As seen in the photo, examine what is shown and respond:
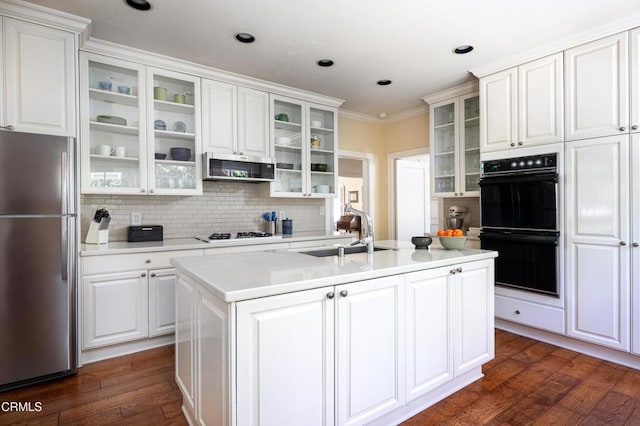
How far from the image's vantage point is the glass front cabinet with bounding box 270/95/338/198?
4008mm

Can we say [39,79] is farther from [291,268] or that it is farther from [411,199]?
[411,199]

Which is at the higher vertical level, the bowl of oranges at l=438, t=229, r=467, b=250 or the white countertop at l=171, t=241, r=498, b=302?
the bowl of oranges at l=438, t=229, r=467, b=250

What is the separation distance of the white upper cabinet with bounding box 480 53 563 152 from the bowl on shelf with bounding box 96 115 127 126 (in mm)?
3464

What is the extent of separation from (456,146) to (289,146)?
→ 1.97 m

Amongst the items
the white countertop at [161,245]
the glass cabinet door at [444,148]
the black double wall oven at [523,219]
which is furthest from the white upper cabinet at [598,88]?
the white countertop at [161,245]

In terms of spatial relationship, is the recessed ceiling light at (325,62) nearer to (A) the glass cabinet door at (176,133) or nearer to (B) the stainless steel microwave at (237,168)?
(B) the stainless steel microwave at (237,168)

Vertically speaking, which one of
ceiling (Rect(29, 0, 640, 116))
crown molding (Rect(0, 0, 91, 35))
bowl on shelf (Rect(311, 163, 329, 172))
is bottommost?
bowl on shelf (Rect(311, 163, 329, 172))

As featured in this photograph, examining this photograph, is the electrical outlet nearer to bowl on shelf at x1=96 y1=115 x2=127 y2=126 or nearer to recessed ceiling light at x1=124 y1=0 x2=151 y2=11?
bowl on shelf at x1=96 y1=115 x2=127 y2=126

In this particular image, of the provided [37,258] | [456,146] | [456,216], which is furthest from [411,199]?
[37,258]

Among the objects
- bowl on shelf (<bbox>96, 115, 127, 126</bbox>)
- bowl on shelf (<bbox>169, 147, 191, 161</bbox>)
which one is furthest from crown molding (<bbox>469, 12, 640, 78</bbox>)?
bowl on shelf (<bbox>96, 115, 127, 126</bbox>)

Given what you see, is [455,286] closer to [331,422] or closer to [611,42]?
[331,422]

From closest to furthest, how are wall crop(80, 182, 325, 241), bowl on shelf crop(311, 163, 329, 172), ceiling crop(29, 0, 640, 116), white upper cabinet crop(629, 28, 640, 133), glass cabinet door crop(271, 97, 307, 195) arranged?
ceiling crop(29, 0, 640, 116)
white upper cabinet crop(629, 28, 640, 133)
wall crop(80, 182, 325, 241)
glass cabinet door crop(271, 97, 307, 195)
bowl on shelf crop(311, 163, 329, 172)

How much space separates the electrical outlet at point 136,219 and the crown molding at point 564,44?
364 cm

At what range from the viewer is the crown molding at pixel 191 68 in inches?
114
